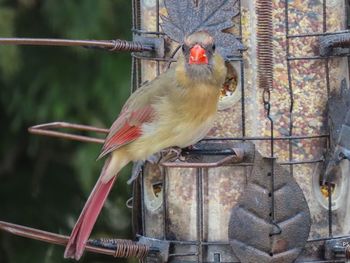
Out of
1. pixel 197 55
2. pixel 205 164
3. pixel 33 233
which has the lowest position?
pixel 33 233

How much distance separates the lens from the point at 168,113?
3.91m

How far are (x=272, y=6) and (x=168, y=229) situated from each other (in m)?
0.86

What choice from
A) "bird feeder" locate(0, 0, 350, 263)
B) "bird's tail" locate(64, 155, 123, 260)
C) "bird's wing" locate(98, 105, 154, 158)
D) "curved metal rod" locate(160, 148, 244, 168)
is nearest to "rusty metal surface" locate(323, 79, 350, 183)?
"bird feeder" locate(0, 0, 350, 263)

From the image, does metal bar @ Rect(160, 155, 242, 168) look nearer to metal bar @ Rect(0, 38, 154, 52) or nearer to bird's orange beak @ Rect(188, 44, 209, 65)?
bird's orange beak @ Rect(188, 44, 209, 65)

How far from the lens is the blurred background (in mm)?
5297

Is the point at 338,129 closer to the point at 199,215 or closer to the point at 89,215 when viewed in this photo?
the point at 199,215

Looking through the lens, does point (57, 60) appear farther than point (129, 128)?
Yes

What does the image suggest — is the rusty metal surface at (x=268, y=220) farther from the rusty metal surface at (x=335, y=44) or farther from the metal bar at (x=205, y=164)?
the rusty metal surface at (x=335, y=44)

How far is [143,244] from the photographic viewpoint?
4.10 m

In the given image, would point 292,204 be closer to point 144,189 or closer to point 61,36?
point 144,189

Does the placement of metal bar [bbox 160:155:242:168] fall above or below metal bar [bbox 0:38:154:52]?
below

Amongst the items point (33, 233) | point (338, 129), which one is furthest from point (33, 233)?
point (338, 129)

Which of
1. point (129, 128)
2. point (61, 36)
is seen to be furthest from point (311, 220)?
point (61, 36)

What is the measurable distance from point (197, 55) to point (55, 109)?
1.73 metres
